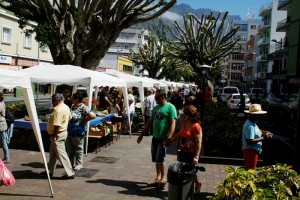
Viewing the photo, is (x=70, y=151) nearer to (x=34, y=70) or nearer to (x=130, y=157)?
(x=130, y=157)

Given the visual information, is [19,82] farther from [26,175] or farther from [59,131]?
[26,175]

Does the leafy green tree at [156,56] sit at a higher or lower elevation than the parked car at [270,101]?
higher

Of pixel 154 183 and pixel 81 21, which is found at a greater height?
pixel 81 21

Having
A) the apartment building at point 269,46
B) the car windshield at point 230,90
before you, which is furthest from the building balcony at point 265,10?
the car windshield at point 230,90

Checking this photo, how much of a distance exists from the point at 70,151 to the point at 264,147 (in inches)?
216

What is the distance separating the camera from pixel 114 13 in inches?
601

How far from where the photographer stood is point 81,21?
14.1 metres

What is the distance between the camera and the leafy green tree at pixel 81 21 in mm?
14195

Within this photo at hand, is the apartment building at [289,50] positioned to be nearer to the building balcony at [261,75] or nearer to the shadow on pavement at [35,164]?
the building balcony at [261,75]

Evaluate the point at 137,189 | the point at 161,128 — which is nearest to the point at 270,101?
the point at 161,128

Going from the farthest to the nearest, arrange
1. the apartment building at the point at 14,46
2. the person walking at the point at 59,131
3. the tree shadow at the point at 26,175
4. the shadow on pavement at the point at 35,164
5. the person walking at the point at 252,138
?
the apartment building at the point at 14,46, the shadow on pavement at the point at 35,164, the tree shadow at the point at 26,175, the person walking at the point at 59,131, the person walking at the point at 252,138

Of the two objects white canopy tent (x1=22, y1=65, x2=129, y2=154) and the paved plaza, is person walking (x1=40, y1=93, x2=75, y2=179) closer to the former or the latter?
the paved plaza

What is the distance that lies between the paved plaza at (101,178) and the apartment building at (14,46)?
2238 cm

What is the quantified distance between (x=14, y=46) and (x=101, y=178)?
98.9ft
